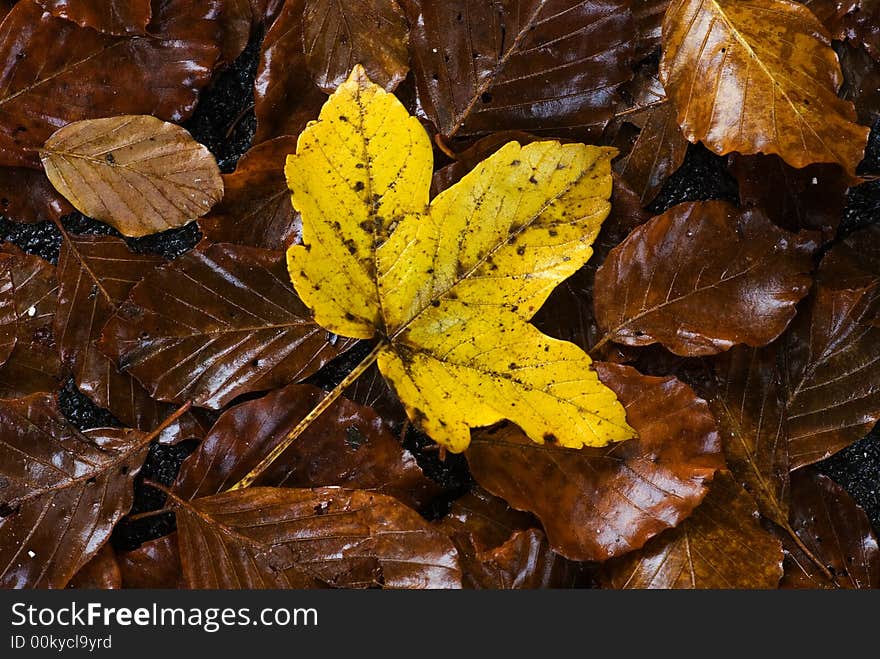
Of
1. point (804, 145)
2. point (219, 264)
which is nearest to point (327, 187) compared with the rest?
point (219, 264)

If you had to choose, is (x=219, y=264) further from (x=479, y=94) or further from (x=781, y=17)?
(x=781, y=17)

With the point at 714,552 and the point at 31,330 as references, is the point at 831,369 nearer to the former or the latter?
the point at 714,552

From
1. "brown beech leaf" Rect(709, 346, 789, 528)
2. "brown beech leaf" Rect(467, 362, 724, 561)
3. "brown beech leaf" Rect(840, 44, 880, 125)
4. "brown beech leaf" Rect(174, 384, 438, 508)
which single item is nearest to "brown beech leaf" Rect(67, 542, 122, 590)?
"brown beech leaf" Rect(174, 384, 438, 508)

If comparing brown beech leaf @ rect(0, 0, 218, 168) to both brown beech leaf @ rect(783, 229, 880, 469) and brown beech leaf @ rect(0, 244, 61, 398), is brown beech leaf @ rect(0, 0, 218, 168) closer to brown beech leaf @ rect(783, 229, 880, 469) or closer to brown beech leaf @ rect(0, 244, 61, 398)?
brown beech leaf @ rect(0, 244, 61, 398)

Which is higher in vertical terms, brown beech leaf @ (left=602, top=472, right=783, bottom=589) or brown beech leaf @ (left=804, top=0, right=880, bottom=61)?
brown beech leaf @ (left=804, top=0, right=880, bottom=61)

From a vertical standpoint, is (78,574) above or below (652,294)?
below

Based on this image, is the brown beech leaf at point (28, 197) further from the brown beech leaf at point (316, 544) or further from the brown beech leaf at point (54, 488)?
the brown beech leaf at point (316, 544)

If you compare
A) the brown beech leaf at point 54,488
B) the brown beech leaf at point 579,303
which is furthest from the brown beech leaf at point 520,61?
the brown beech leaf at point 54,488
